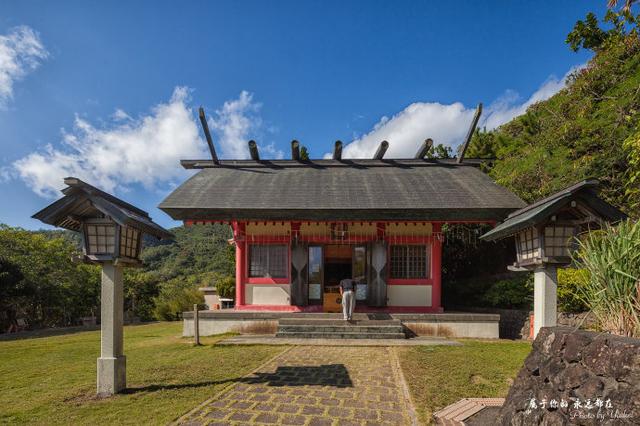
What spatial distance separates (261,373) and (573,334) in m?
4.87

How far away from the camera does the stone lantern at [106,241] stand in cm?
501

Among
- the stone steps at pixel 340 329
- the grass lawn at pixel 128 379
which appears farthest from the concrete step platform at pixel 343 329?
the grass lawn at pixel 128 379

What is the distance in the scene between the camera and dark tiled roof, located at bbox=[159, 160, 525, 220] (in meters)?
9.97

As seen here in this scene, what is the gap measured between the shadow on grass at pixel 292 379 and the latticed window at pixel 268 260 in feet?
17.7

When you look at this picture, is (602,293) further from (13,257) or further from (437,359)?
(13,257)

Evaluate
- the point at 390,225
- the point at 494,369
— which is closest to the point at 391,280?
the point at 390,225

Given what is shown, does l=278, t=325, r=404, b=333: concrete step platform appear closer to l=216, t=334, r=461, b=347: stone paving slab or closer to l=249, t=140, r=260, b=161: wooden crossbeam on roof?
l=216, t=334, r=461, b=347: stone paving slab

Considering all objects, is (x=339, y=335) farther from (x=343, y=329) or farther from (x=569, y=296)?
(x=569, y=296)

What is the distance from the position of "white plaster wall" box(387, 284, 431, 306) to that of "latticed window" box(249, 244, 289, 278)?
12.6 ft

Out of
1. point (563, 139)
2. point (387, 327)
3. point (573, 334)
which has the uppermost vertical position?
point (563, 139)

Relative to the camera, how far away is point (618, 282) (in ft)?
10.1

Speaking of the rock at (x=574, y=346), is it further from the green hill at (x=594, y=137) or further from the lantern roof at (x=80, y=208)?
the green hill at (x=594, y=137)

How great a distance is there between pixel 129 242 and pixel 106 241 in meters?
0.34

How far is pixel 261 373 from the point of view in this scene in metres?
5.91
